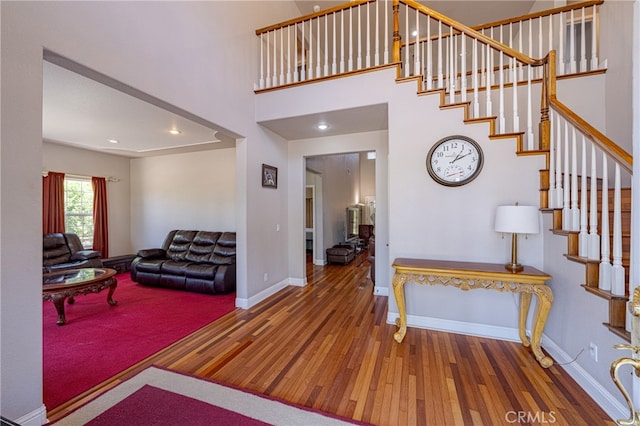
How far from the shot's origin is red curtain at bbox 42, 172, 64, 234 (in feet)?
15.7

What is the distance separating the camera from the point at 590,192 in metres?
2.08

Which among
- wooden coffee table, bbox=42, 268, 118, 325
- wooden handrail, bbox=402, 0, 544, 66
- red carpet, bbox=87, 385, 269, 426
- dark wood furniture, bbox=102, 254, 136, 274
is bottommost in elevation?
red carpet, bbox=87, 385, 269, 426

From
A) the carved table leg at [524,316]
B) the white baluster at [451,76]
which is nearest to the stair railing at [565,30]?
the white baluster at [451,76]

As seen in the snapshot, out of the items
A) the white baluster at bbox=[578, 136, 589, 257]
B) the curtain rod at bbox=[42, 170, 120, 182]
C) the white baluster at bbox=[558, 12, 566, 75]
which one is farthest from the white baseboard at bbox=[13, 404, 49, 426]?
the white baluster at bbox=[558, 12, 566, 75]

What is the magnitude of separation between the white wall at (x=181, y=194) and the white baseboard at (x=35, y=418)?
3.97m

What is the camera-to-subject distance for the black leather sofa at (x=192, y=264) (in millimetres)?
4023

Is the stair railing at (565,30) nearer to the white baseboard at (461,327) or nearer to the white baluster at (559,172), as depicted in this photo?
the white baluster at (559,172)

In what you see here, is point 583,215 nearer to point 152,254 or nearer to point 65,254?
point 152,254

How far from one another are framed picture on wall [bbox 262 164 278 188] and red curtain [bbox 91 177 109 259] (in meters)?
4.25

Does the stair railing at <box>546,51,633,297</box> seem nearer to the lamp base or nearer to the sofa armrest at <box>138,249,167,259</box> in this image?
the lamp base

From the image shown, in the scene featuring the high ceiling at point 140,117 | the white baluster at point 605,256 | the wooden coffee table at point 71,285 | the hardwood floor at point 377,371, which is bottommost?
the hardwood floor at point 377,371

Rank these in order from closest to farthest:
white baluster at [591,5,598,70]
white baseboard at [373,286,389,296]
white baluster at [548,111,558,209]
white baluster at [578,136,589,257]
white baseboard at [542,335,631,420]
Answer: white baseboard at [542,335,631,420] < white baluster at [578,136,589,257] < white baluster at [548,111,558,209] < white baluster at [591,5,598,70] < white baseboard at [373,286,389,296]

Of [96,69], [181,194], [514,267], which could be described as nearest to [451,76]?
[514,267]

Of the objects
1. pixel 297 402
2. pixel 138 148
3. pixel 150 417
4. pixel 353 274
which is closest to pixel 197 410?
pixel 150 417
